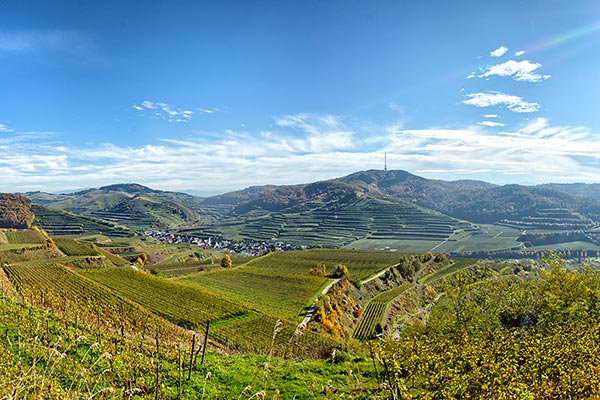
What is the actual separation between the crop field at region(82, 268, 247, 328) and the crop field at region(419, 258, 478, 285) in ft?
239

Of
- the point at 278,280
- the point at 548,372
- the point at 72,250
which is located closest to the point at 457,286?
the point at 548,372

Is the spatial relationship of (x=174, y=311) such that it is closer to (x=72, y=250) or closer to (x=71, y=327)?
Result: (x=71, y=327)

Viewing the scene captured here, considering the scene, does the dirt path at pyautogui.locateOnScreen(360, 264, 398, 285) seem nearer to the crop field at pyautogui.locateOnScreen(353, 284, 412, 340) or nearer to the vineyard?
the crop field at pyautogui.locateOnScreen(353, 284, 412, 340)

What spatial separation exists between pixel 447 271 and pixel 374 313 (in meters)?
56.0

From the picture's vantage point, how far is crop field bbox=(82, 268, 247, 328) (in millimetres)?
50062

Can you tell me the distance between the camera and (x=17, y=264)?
7625 centimetres

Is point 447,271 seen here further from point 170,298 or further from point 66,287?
point 66,287

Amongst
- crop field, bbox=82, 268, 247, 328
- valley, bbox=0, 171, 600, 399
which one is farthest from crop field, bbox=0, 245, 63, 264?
crop field, bbox=82, 268, 247, 328

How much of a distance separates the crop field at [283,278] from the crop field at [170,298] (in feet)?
24.1

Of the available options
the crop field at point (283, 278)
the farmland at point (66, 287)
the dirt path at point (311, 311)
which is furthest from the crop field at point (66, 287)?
the dirt path at point (311, 311)

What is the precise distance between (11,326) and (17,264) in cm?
7786

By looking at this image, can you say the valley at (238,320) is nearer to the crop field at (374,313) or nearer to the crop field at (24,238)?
the crop field at (374,313)

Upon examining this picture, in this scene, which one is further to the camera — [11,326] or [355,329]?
[355,329]

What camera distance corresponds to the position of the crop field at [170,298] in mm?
50062
